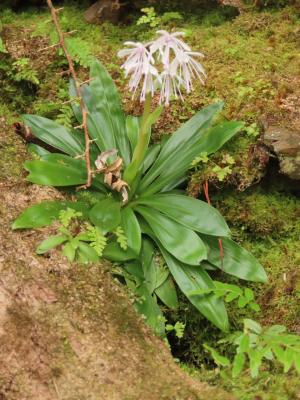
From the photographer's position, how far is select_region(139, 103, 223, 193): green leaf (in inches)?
137

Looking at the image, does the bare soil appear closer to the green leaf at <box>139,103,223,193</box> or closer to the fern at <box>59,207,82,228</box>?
the fern at <box>59,207,82,228</box>

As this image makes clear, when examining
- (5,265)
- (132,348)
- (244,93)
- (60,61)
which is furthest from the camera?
(60,61)

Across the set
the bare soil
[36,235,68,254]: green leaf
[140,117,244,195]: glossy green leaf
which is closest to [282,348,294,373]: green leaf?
the bare soil

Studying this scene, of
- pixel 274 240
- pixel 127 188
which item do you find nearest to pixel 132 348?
pixel 127 188

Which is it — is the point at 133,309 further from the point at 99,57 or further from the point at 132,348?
the point at 99,57

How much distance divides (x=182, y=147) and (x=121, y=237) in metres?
0.85

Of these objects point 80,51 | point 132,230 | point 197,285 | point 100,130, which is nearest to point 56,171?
point 100,130

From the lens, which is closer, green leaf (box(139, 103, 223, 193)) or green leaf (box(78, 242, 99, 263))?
green leaf (box(78, 242, 99, 263))

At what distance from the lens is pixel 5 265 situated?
274 cm

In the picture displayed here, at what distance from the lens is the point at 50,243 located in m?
2.89

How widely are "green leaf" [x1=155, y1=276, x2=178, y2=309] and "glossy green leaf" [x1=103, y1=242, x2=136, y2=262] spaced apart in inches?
12.2

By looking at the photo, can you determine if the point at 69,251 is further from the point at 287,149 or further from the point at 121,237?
the point at 287,149

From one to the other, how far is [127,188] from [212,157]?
24.5 inches

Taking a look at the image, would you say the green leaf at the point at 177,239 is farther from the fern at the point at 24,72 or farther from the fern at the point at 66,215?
the fern at the point at 24,72
